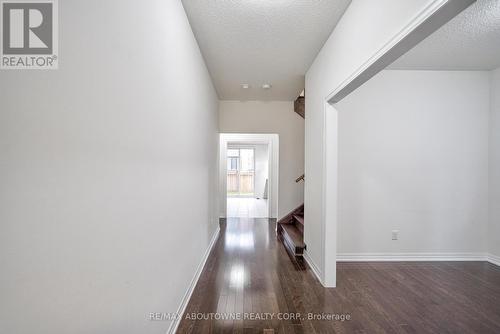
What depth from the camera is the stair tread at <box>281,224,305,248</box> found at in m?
3.41

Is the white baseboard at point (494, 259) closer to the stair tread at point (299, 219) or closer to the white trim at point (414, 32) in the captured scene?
the stair tread at point (299, 219)

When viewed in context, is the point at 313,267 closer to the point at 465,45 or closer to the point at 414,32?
the point at 414,32

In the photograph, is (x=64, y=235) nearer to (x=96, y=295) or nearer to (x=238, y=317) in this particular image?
(x=96, y=295)

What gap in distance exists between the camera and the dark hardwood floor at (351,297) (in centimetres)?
185

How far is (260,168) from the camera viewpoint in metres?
9.47

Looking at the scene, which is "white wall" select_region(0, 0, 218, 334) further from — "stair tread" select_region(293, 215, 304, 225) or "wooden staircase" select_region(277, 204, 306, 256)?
"stair tread" select_region(293, 215, 304, 225)

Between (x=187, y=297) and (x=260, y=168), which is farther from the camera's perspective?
(x=260, y=168)

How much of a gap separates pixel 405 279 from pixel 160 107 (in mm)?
3241

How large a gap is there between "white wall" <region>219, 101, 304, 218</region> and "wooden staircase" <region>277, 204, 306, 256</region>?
14 cm

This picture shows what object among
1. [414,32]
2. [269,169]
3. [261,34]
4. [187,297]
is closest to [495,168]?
[414,32]

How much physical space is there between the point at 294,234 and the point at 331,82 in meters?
2.63

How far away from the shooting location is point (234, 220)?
18.4 ft

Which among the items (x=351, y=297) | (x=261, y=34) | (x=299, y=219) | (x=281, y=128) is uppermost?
(x=261, y=34)

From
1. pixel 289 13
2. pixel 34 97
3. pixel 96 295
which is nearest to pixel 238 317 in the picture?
pixel 96 295
